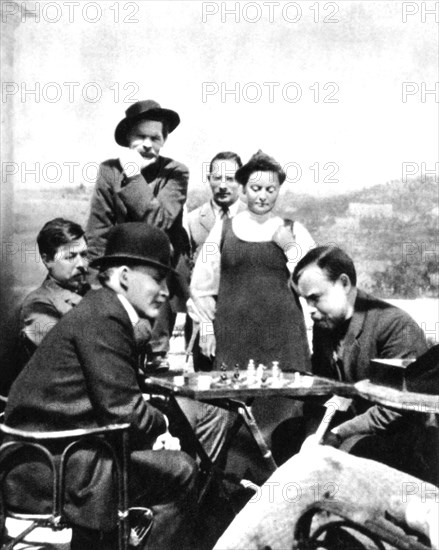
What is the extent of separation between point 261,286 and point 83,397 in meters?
1.90

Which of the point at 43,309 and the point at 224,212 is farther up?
the point at 224,212

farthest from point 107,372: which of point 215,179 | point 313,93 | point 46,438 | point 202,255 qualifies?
point 313,93

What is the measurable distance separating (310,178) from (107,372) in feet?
10.6

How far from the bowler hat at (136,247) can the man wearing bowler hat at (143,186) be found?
1.44 m

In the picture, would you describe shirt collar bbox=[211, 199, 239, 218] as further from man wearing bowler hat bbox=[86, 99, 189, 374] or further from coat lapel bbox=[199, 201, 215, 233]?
man wearing bowler hat bbox=[86, 99, 189, 374]

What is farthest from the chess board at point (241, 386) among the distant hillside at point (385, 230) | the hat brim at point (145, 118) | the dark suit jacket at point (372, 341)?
the distant hillside at point (385, 230)

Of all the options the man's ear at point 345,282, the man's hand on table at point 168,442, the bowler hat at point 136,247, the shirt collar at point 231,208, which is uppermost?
the shirt collar at point 231,208

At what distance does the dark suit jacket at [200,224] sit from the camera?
4.91 m

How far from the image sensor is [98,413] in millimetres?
2732

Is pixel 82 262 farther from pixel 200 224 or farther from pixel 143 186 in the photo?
pixel 200 224

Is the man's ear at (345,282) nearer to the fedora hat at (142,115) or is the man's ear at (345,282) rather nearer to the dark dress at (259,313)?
the dark dress at (259,313)

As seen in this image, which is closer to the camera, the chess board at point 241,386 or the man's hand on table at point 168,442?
the chess board at point 241,386

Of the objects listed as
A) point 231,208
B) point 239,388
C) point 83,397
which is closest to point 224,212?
point 231,208

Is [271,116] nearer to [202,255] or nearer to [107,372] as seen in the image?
[202,255]
